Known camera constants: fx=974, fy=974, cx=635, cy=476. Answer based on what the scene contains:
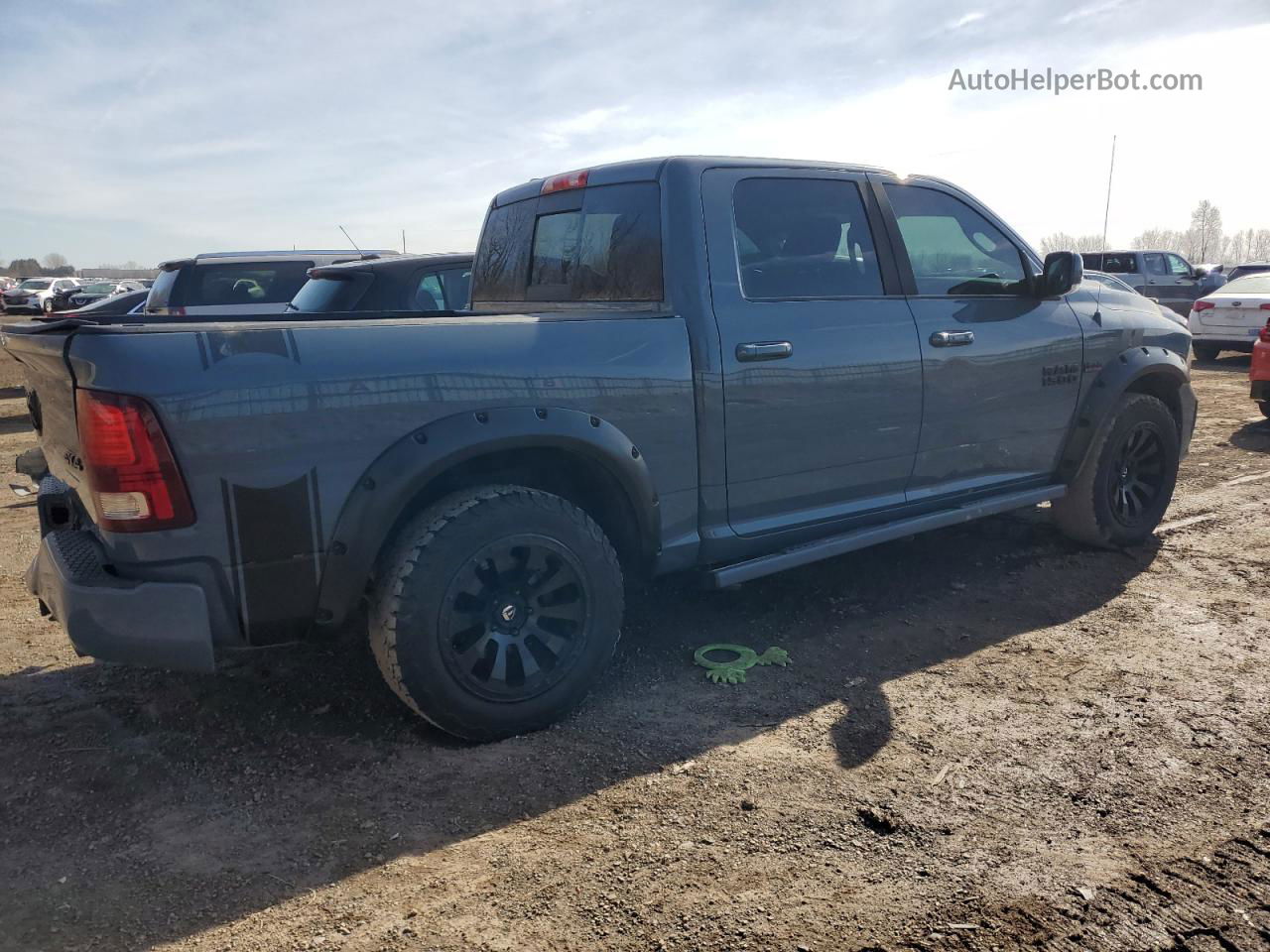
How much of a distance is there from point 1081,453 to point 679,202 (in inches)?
105

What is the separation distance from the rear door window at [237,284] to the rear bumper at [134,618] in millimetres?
7157

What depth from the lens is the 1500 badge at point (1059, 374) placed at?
4691 millimetres

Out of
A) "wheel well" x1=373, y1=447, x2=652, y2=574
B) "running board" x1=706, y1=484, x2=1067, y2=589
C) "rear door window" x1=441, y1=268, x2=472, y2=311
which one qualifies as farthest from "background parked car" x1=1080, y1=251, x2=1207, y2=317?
"wheel well" x1=373, y1=447, x2=652, y2=574

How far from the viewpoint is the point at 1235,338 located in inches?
543

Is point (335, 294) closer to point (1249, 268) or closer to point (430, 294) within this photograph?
point (430, 294)

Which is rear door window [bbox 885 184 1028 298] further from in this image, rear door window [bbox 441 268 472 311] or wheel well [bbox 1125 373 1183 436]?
rear door window [bbox 441 268 472 311]

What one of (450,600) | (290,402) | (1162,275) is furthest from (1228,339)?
(290,402)

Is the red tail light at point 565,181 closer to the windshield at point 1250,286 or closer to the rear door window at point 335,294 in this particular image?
the rear door window at point 335,294

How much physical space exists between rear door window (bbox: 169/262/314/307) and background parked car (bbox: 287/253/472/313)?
2651 millimetres

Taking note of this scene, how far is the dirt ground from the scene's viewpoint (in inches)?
93.1

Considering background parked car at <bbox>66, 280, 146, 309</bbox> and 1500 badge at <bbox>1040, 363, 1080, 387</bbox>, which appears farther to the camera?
background parked car at <bbox>66, 280, 146, 309</bbox>

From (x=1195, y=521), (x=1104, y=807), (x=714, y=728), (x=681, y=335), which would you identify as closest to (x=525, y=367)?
(x=681, y=335)

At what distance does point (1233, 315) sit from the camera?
13766mm

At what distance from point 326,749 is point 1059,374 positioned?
3.72 metres
